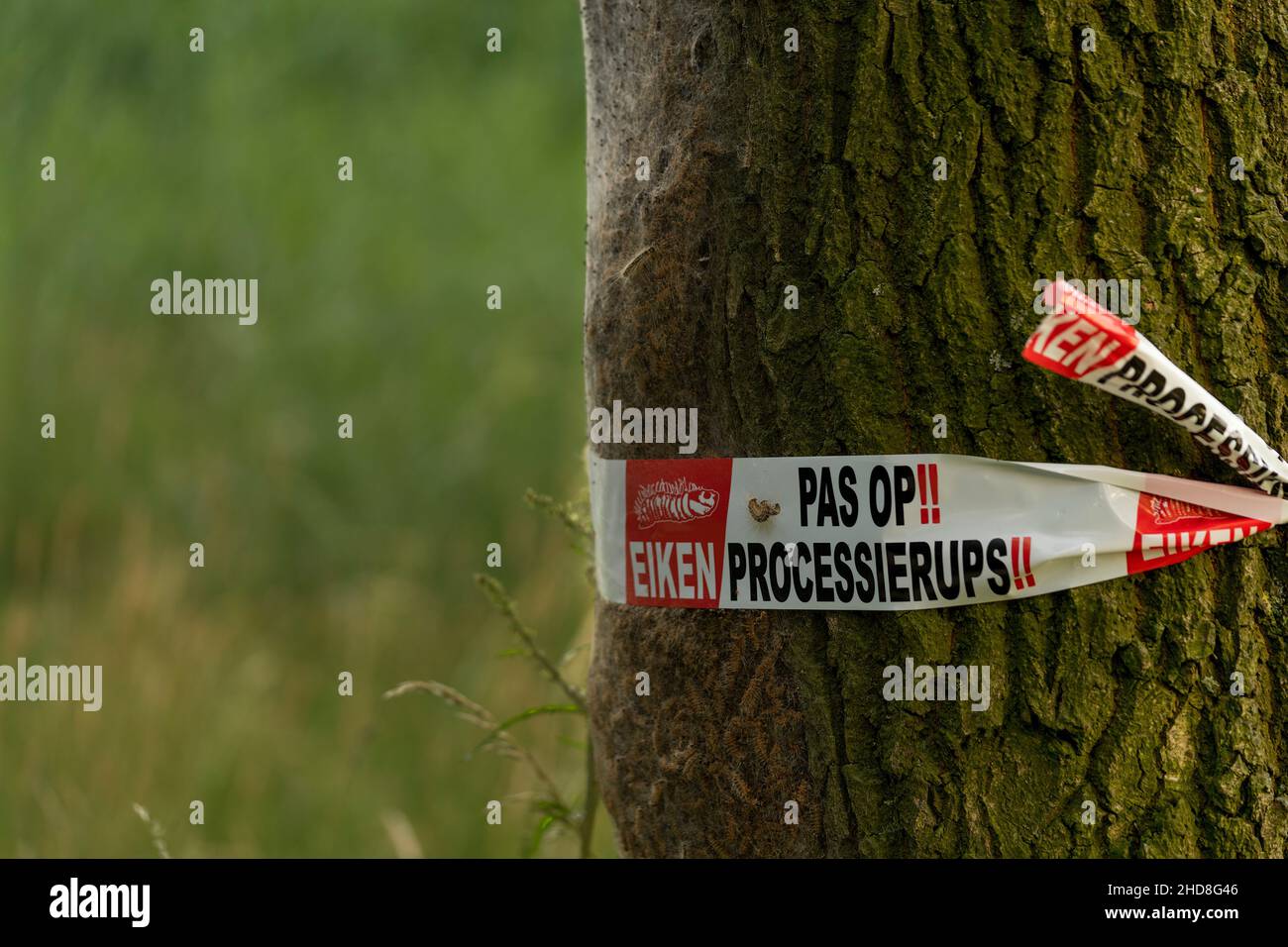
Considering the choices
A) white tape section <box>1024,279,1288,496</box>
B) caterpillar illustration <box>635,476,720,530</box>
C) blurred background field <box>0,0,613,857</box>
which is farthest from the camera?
blurred background field <box>0,0,613,857</box>

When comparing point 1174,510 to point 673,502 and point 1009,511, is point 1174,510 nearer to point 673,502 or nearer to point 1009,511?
point 1009,511

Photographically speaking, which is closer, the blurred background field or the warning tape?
the warning tape

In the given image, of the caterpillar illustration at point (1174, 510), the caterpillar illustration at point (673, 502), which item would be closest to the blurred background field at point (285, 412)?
the caterpillar illustration at point (673, 502)

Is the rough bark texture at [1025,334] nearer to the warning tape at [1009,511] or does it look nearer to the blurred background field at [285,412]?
the warning tape at [1009,511]

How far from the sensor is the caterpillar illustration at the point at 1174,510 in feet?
4.53

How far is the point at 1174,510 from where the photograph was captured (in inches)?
54.6

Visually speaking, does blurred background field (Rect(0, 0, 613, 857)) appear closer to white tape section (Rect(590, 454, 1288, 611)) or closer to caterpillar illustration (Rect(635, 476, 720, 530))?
caterpillar illustration (Rect(635, 476, 720, 530))

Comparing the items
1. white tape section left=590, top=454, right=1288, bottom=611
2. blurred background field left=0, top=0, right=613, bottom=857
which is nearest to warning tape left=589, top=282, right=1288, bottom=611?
white tape section left=590, top=454, right=1288, bottom=611

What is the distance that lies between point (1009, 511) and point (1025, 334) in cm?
22

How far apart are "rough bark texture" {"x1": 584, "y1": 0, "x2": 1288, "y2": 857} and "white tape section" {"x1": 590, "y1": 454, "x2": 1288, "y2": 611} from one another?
0.08 feet

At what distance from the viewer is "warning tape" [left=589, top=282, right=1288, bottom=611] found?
1.33 metres

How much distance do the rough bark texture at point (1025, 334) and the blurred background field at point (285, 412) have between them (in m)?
2.25

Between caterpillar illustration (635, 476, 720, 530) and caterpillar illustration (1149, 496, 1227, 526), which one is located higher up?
caterpillar illustration (635, 476, 720, 530)
